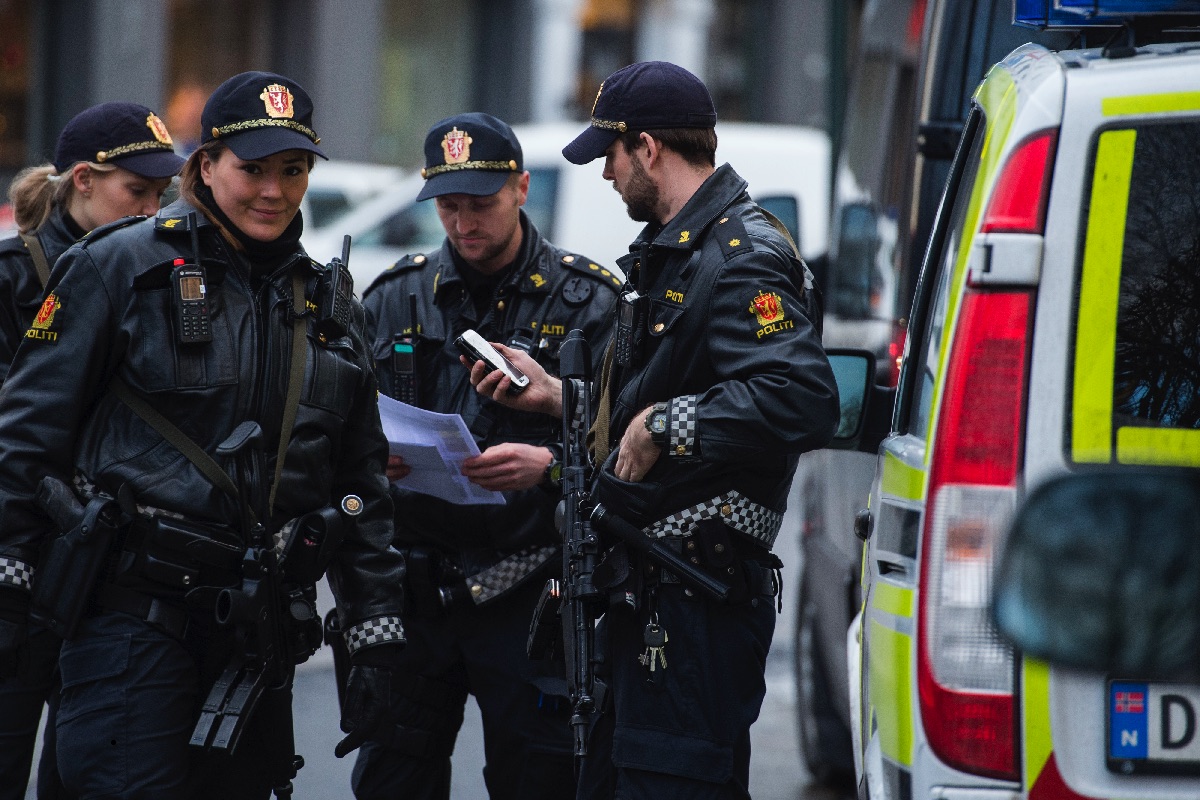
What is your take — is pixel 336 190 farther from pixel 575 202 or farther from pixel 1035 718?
pixel 1035 718

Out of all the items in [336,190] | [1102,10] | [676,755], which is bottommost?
[676,755]

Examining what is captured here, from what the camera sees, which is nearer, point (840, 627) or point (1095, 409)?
point (1095, 409)

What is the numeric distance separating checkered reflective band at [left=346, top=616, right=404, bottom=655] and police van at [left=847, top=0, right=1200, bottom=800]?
5.64 ft

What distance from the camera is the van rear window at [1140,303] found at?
2287 mm

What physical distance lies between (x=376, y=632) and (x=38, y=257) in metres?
1.52

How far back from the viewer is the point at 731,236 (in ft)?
11.5

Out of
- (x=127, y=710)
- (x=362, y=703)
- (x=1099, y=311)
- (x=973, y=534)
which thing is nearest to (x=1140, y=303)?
(x=1099, y=311)

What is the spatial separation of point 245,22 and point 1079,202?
66.2 ft

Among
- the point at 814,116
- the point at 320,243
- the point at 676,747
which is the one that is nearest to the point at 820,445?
the point at 676,747

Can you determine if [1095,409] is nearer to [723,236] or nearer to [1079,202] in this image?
[1079,202]

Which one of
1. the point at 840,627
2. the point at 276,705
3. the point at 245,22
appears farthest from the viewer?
the point at 245,22

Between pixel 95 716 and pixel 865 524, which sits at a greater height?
pixel 865 524

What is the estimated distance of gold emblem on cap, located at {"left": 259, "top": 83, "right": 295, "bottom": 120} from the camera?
3652 millimetres

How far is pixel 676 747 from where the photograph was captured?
3.37 m
